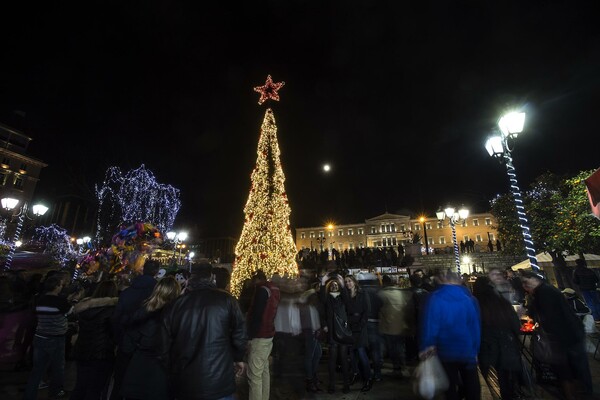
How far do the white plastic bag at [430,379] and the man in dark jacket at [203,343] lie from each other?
83.6 inches

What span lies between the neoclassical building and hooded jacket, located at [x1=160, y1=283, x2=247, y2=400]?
75409mm

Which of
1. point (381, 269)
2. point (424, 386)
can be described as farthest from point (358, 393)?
point (381, 269)

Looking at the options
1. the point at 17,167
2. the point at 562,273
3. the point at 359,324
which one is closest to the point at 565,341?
the point at 359,324

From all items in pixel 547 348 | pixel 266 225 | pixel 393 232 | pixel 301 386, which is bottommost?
pixel 301 386

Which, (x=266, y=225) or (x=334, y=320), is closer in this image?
(x=334, y=320)

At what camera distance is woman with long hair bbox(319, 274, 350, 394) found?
5754 millimetres

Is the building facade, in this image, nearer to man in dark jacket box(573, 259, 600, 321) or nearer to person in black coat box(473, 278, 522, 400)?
person in black coat box(473, 278, 522, 400)

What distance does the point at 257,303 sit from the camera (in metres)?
5.19

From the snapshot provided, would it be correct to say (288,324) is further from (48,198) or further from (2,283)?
(48,198)

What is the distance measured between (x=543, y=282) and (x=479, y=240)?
87.1 metres

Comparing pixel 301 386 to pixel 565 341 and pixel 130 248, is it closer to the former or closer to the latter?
pixel 565 341

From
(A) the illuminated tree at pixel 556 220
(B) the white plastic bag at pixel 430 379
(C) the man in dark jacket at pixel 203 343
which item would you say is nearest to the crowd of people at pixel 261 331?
(C) the man in dark jacket at pixel 203 343

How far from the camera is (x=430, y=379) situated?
3.62 m

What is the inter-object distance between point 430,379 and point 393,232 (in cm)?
8579
